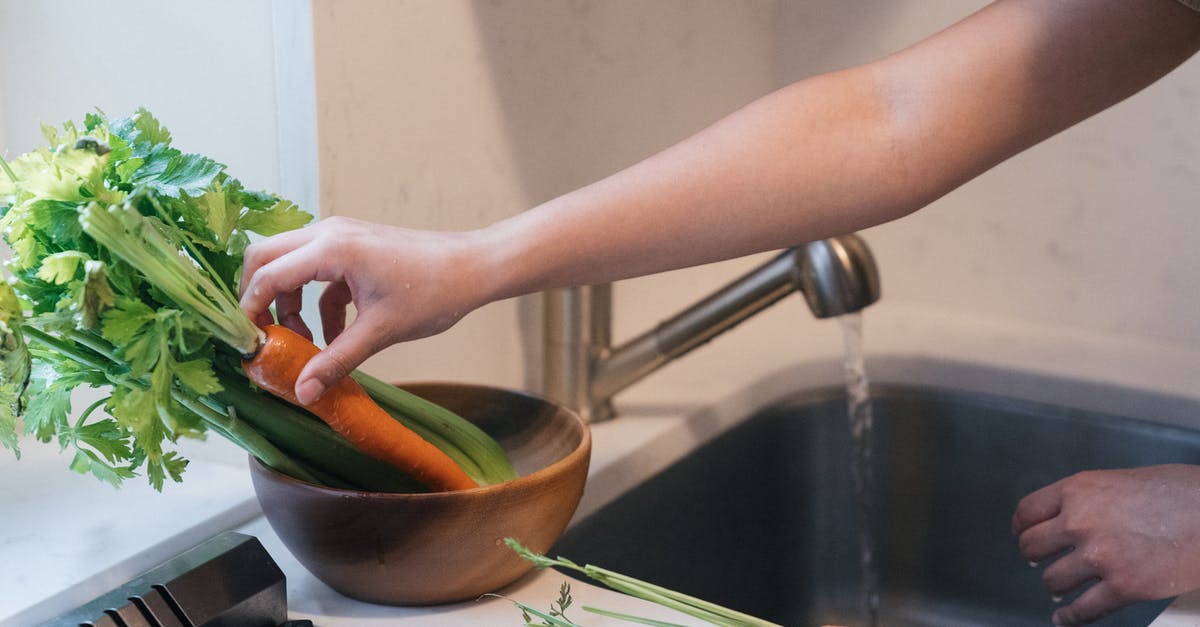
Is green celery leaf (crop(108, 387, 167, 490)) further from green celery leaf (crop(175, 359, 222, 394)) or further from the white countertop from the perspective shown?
the white countertop

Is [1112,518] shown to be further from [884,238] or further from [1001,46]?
[884,238]

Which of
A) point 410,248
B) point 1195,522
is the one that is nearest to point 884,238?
point 1195,522

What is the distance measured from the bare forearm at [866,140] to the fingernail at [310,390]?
0.44 feet

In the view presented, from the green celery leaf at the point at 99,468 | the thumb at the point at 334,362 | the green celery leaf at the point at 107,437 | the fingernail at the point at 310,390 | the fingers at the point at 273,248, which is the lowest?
the green celery leaf at the point at 99,468

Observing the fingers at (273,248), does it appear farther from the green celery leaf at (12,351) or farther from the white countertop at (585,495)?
the white countertop at (585,495)

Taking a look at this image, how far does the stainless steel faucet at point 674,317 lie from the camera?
45.7 inches

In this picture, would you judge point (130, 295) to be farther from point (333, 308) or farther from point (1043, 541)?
point (1043, 541)

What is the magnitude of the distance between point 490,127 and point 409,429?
0.44 meters

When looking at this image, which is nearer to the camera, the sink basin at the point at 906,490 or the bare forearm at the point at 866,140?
the bare forearm at the point at 866,140

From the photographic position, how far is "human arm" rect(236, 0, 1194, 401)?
0.76 metres

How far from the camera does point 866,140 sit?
0.79 metres

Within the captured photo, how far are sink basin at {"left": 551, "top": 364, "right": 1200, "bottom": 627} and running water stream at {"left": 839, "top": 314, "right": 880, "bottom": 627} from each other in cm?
→ 1

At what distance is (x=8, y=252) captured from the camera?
1.02m

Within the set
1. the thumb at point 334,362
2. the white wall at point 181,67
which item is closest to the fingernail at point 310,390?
the thumb at point 334,362
